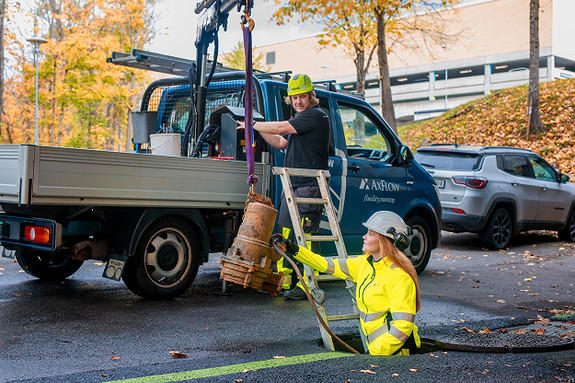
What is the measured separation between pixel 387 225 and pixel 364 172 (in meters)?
3.18

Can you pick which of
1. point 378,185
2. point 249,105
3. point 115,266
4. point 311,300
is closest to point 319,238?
point 311,300

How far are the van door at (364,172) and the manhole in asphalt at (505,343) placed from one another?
2612mm

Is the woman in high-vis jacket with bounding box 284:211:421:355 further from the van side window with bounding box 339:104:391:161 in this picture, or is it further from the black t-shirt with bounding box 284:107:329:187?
the van side window with bounding box 339:104:391:161

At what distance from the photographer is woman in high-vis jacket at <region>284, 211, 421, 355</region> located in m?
4.48

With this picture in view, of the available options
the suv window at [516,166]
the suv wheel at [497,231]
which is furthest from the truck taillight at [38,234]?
the suv window at [516,166]

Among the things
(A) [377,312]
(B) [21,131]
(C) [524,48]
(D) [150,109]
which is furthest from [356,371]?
(C) [524,48]

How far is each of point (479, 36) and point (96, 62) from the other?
44.3 meters

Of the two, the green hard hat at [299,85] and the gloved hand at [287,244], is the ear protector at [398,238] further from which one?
the green hard hat at [299,85]

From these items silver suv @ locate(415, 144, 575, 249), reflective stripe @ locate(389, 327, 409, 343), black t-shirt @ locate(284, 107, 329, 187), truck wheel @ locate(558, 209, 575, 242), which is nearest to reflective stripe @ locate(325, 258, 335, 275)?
reflective stripe @ locate(389, 327, 409, 343)

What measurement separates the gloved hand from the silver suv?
7189 millimetres

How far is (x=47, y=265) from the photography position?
7.29 m

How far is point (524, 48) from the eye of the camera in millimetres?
56969

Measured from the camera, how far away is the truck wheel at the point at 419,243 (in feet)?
28.3

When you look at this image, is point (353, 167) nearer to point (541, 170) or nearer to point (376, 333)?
point (376, 333)
